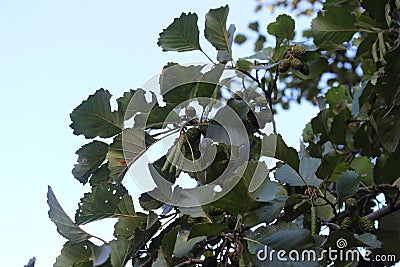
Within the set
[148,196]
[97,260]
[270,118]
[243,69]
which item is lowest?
[97,260]

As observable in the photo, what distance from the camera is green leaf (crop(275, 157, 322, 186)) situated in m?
0.72

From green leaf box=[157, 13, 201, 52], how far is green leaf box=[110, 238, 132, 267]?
316mm

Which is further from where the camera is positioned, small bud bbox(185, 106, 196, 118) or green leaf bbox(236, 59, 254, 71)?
green leaf bbox(236, 59, 254, 71)

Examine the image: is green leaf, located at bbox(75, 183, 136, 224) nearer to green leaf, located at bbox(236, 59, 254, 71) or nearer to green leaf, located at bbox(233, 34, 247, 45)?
green leaf, located at bbox(236, 59, 254, 71)

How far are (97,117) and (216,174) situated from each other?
17cm

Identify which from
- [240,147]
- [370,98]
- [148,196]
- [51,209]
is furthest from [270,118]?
[370,98]

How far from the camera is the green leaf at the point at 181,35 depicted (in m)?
0.78

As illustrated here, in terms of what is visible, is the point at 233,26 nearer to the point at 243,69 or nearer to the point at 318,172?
the point at 243,69

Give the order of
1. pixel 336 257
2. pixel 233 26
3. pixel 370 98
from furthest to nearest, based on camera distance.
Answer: pixel 370 98, pixel 233 26, pixel 336 257

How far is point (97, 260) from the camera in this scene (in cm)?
48

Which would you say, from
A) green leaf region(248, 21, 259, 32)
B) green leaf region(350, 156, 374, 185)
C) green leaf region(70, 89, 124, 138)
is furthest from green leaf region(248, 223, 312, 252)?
green leaf region(248, 21, 259, 32)

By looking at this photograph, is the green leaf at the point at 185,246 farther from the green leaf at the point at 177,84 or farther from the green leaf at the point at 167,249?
the green leaf at the point at 177,84

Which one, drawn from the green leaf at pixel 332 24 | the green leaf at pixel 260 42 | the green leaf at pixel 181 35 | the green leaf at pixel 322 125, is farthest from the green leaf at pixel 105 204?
the green leaf at pixel 260 42

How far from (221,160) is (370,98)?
558 millimetres
